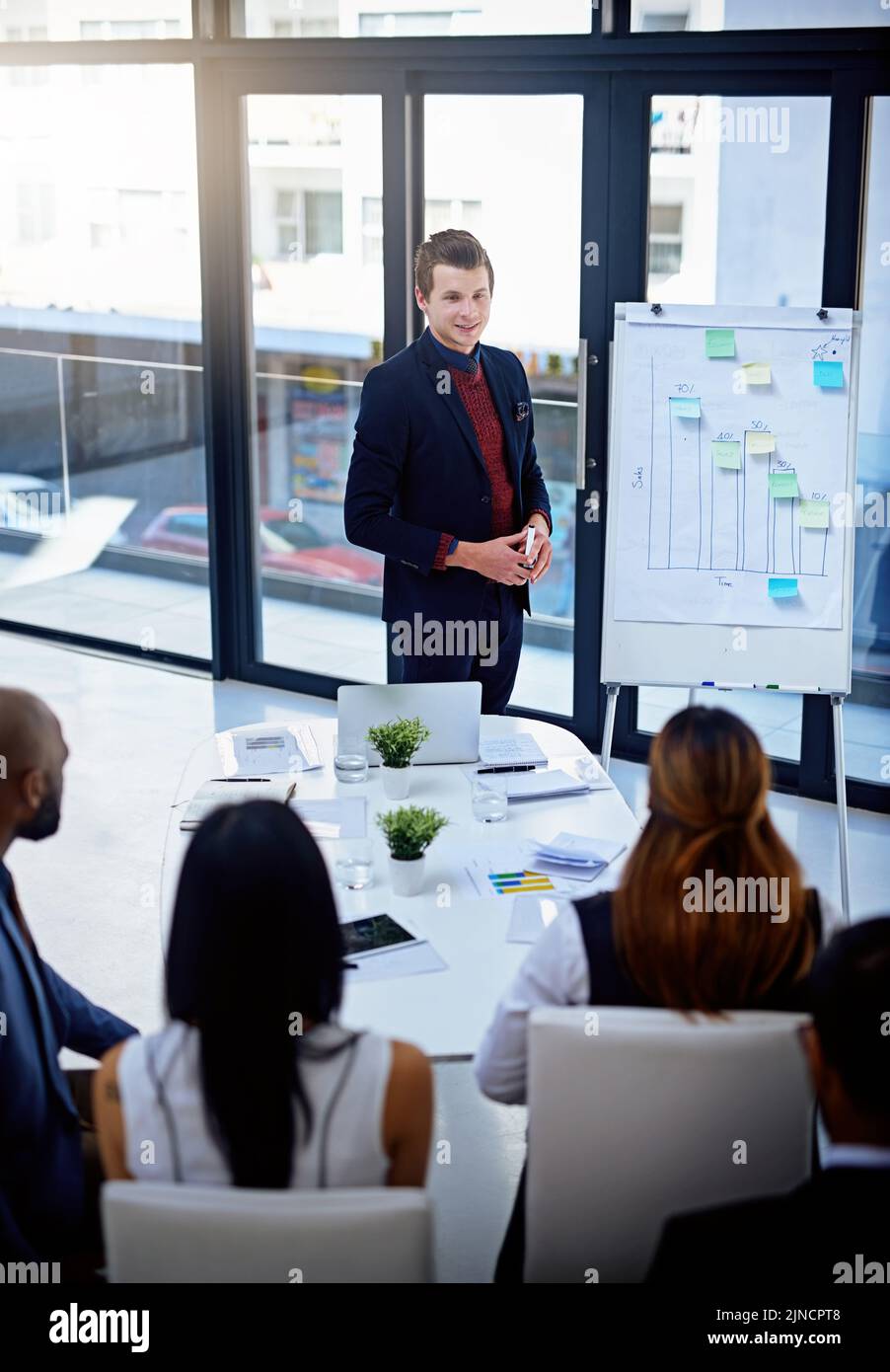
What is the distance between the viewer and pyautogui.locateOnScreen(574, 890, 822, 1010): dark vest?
1.97 metres

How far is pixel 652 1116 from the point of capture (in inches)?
72.8

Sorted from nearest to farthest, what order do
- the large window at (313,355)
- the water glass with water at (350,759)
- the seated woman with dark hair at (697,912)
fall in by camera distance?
the seated woman with dark hair at (697,912), the water glass with water at (350,759), the large window at (313,355)

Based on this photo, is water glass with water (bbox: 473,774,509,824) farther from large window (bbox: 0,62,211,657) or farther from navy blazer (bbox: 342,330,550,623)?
large window (bbox: 0,62,211,657)

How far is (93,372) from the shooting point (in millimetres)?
6332

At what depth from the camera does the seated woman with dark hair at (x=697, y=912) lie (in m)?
1.93

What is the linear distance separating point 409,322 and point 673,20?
1337 mm

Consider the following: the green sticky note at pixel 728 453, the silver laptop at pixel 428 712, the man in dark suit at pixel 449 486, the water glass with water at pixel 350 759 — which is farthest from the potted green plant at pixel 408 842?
the green sticky note at pixel 728 453

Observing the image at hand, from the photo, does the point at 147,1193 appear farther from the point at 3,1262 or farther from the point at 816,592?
the point at 816,592

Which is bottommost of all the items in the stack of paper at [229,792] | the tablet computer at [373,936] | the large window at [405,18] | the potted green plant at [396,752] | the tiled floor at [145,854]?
the tiled floor at [145,854]

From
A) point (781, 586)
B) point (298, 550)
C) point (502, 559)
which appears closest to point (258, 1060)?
point (502, 559)

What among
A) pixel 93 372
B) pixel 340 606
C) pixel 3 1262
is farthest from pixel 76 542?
pixel 3 1262

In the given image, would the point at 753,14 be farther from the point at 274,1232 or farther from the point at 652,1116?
the point at 274,1232

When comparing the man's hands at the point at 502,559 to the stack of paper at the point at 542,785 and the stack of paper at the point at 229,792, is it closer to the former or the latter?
the stack of paper at the point at 542,785

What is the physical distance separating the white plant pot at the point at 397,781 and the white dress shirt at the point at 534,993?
1053mm
